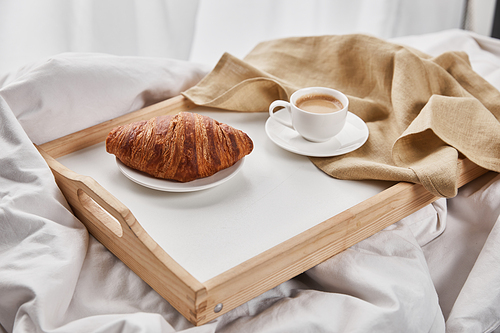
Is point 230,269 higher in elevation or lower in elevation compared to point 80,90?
lower

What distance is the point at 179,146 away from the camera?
0.77 meters

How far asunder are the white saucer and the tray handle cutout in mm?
73

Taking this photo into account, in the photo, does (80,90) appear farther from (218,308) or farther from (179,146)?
(218,308)

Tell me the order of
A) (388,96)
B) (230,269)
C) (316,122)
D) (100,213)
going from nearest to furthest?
(230,269) → (100,213) → (316,122) → (388,96)

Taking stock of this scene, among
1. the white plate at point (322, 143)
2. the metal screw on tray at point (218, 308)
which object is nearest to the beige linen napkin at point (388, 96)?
the white plate at point (322, 143)

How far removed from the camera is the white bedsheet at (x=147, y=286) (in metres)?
0.64

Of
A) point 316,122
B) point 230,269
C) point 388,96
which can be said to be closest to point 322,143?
point 316,122

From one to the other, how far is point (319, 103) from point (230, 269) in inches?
17.6

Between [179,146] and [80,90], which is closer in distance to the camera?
[179,146]

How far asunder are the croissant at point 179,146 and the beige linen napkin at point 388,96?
0.61 ft

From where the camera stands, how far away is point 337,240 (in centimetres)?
72

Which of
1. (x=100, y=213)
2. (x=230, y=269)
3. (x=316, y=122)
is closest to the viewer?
(x=230, y=269)

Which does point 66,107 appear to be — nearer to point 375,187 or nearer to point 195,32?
point 375,187

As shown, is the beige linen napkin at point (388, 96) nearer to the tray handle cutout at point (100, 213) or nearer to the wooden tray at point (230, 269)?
the wooden tray at point (230, 269)
